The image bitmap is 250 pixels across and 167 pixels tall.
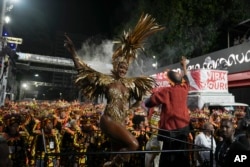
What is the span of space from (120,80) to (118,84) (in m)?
0.10

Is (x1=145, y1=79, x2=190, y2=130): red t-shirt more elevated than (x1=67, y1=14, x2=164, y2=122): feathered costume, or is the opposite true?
(x1=67, y1=14, x2=164, y2=122): feathered costume

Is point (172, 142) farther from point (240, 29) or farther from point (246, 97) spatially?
point (240, 29)

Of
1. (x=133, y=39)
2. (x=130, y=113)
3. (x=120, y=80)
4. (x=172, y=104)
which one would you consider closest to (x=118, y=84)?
(x=120, y=80)

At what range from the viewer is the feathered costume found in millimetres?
4707

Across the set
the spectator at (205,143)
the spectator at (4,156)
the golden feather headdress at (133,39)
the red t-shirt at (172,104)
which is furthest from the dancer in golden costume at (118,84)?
the spectator at (205,143)

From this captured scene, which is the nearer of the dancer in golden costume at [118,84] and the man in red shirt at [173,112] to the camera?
the dancer in golden costume at [118,84]

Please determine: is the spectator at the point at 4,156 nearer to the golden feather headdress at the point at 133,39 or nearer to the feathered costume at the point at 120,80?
the feathered costume at the point at 120,80

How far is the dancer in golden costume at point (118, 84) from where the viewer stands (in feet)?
13.8

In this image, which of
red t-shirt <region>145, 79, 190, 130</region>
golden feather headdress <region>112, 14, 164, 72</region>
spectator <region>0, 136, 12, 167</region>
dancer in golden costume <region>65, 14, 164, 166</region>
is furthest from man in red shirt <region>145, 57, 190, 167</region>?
spectator <region>0, 136, 12, 167</region>

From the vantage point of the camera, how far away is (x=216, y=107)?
14.4 m

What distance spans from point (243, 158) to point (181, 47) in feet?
88.9

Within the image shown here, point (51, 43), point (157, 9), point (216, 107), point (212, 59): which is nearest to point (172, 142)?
point (216, 107)

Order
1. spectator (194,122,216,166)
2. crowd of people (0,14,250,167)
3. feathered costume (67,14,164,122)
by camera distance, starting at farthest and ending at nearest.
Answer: spectator (194,122,216,166) → feathered costume (67,14,164,122) → crowd of people (0,14,250,167)

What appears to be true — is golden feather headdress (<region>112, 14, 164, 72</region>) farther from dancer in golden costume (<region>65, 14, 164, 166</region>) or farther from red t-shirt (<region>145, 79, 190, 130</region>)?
red t-shirt (<region>145, 79, 190, 130</region>)
